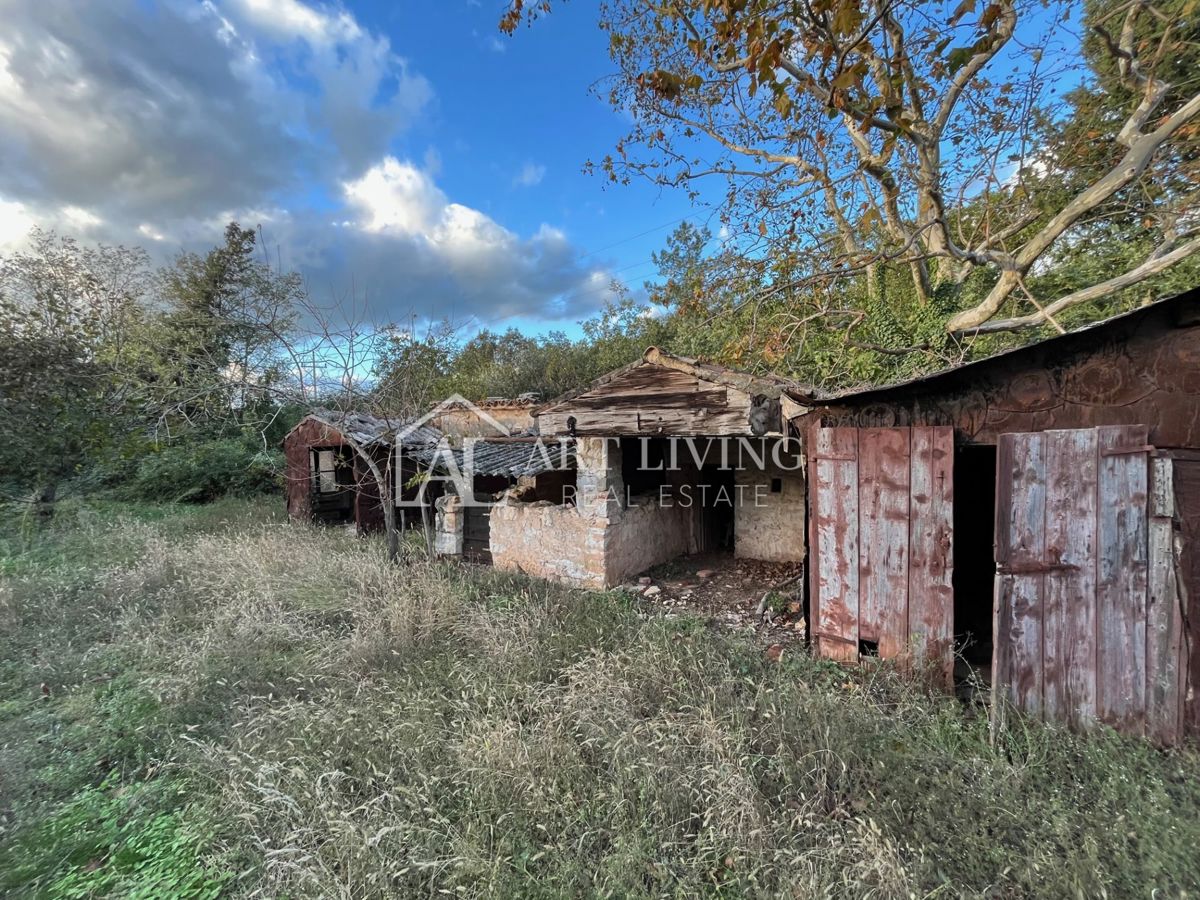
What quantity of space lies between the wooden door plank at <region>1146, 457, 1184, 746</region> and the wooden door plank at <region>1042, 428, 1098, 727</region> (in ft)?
0.86

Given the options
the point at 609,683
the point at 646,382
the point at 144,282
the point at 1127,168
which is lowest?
the point at 609,683

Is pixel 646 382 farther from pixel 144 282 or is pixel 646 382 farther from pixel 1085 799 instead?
pixel 144 282

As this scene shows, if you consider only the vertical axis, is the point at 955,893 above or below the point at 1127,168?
below

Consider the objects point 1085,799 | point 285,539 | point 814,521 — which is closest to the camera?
point 1085,799

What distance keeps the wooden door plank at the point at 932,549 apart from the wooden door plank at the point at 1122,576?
32.9 inches

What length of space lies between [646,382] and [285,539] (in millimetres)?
6976

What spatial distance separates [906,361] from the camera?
7.98 m

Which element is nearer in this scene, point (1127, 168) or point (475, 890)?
point (475, 890)

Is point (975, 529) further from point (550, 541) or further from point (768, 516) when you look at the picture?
point (550, 541)

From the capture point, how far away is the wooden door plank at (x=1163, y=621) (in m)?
3.05

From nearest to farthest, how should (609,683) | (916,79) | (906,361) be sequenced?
(609,683) < (916,79) < (906,361)

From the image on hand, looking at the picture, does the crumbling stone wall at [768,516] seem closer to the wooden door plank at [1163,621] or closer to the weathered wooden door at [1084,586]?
the weathered wooden door at [1084,586]

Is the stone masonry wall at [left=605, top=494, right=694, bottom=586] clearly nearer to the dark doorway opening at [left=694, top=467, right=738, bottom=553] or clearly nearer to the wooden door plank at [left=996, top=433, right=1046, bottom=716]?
the dark doorway opening at [left=694, top=467, right=738, bottom=553]

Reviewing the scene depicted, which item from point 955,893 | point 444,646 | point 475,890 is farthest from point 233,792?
point 955,893
